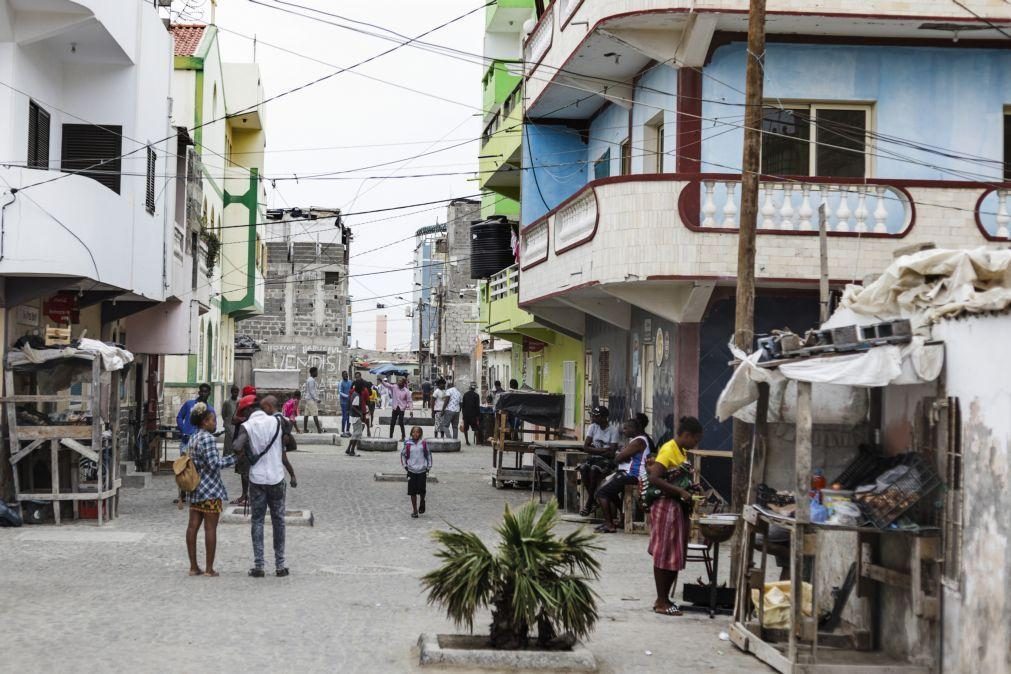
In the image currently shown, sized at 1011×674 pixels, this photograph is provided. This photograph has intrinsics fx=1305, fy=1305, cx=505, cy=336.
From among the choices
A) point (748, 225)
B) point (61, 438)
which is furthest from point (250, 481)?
point (748, 225)

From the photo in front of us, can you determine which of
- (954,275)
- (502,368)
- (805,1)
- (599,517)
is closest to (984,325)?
(954,275)

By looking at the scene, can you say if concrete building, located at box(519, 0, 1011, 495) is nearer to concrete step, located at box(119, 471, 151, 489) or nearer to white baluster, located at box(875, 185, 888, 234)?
white baluster, located at box(875, 185, 888, 234)

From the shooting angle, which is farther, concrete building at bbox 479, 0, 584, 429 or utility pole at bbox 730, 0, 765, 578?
concrete building at bbox 479, 0, 584, 429

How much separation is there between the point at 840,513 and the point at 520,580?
2.33 meters

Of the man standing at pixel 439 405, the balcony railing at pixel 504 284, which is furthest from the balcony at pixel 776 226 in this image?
the man standing at pixel 439 405

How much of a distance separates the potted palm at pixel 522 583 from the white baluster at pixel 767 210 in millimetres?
8637

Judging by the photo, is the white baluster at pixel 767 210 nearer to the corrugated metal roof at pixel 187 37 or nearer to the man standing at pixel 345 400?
the corrugated metal roof at pixel 187 37

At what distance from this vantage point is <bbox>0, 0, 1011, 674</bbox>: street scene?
921 centimetres

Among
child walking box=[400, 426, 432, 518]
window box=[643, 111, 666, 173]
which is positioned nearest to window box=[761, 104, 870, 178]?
window box=[643, 111, 666, 173]

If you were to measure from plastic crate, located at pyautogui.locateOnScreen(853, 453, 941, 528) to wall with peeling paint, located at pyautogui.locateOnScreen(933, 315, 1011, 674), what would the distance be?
17.5 inches

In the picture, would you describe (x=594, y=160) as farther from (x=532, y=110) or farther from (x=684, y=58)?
(x=684, y=58)

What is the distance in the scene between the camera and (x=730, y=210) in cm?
1711

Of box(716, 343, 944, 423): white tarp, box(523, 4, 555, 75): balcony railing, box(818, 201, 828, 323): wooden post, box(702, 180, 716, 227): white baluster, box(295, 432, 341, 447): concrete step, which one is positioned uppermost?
box(523, 4, 555, 75): balcony railing

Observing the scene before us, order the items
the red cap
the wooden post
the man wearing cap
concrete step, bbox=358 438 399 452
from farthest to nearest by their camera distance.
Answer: concrete step, bbox=358 438 399 452
the red cap
the man wearing cap
the wooden post
